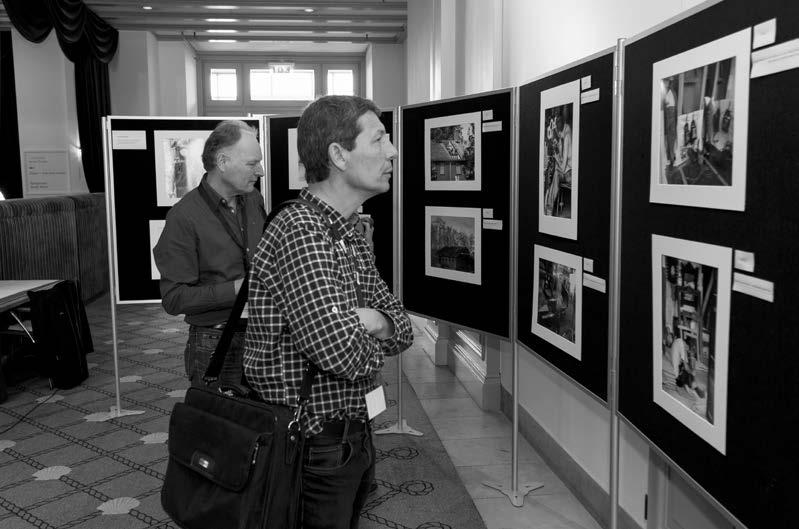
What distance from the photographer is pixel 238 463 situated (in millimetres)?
1560

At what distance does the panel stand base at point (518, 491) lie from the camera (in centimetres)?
356

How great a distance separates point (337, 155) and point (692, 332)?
956mm

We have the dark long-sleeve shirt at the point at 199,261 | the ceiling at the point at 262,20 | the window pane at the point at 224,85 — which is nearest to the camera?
the dark long-sleeve shirt at the point at 199,261

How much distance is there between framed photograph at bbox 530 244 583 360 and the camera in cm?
265

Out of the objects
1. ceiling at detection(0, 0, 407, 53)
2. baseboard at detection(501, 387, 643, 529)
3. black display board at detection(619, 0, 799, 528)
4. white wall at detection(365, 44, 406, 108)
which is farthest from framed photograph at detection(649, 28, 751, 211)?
white wall at detection(365, 44, 406, 108)

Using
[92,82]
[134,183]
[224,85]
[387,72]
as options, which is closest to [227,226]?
[134,183]

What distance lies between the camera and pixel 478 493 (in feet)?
12.2

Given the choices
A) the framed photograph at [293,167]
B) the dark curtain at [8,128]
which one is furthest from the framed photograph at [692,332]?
the dark curtain at [8,128]

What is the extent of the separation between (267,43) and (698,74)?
1315cm

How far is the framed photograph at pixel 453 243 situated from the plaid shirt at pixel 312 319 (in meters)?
1.89

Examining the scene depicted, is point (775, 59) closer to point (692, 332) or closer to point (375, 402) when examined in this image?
point (692, 332)

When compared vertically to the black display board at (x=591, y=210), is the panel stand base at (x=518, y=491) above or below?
below

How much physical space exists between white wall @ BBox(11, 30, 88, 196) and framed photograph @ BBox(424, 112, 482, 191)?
9.49 m

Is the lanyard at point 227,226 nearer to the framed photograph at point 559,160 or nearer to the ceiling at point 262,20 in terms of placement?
the framed photograph at point 559,160
